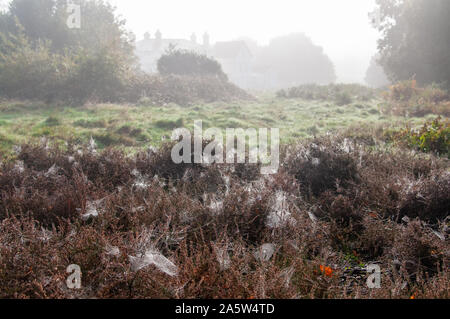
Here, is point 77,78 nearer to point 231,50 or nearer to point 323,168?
point 323,168

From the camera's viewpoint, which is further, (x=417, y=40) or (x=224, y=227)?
(x=417, y=40)

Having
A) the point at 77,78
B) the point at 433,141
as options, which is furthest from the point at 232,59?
the point at 433,141

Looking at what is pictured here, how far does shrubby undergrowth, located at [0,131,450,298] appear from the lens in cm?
248

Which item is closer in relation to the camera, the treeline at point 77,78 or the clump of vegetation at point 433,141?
the clump of vegetation at point 433,141

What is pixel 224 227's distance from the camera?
370 cm

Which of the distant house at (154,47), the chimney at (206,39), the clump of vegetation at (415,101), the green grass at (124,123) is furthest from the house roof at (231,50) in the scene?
the green grass at (124,123)

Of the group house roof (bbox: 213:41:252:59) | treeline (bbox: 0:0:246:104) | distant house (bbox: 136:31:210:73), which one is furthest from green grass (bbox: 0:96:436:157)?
house roof (bbox: 213:41:252:59)

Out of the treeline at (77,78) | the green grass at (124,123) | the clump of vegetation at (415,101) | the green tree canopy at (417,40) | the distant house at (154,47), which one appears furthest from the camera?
the distant house at (154,47)

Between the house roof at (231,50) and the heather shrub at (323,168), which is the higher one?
the house roof at (231,50)

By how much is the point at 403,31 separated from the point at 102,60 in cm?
2057

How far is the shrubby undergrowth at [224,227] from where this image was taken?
Answer: 8.14 feet

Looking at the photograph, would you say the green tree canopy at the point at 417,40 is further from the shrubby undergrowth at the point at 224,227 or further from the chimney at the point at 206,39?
the chimney at the point at 206,39

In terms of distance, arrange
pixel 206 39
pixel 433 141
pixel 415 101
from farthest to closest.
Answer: pixel 206 39
pixel 415 101
pixel 433 141

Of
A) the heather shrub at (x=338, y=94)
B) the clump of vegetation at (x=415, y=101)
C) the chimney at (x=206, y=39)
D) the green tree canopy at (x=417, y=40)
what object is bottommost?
the clump of vegetation at (x=415, y=101)
